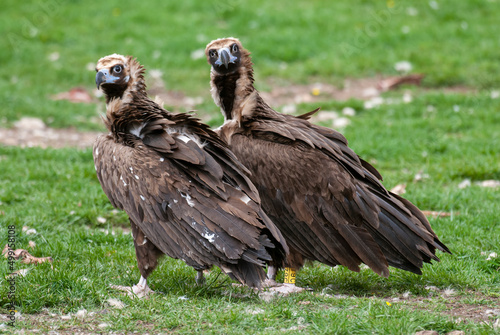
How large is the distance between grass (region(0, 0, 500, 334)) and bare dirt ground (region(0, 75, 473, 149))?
0.71 feet

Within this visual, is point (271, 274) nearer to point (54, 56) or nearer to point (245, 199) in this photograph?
point (245, 199)

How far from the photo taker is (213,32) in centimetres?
1370

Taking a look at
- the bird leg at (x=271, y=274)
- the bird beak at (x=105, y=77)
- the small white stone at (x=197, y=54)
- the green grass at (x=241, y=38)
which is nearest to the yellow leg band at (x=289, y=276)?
the bird leg at (x=271, y=274)

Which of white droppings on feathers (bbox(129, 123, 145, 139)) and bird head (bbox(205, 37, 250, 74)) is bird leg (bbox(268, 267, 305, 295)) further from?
bird head (bbox(205, 37, 250, 74))

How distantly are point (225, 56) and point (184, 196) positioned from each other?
5.17ft

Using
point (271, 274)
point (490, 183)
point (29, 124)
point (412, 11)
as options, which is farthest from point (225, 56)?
point (412, 11)

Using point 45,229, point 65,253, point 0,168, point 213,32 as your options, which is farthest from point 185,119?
point 213,32

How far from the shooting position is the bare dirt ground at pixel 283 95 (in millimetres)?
10227

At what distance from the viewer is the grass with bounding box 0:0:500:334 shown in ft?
15.4

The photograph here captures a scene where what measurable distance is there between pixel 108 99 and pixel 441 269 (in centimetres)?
306

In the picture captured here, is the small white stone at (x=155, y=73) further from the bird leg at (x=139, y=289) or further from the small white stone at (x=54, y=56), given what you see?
the bird leg at (x=139, y=289)

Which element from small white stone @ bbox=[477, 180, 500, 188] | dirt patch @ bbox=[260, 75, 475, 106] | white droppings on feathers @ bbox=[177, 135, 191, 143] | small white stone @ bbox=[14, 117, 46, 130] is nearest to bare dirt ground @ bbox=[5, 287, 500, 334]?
white droppings on feathers @ bbox=[177, 135, 191, 143]

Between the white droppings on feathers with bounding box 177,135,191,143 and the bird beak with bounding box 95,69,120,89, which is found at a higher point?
the bird beak with bounding box 95,69,120,89

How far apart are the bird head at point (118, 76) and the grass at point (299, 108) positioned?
140 centimetres
